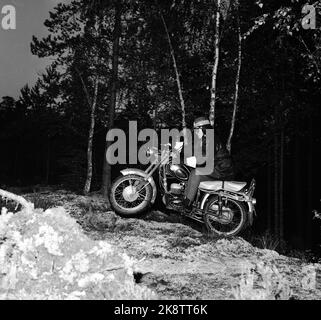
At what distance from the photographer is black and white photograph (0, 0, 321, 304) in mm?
4637

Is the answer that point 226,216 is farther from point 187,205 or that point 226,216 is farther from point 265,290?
point 265,290

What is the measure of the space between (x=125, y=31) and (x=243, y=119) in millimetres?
7091

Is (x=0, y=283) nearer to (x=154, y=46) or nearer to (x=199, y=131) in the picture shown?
(x=199, y=131)

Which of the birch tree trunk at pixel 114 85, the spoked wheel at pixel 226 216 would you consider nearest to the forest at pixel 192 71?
the birch tree trunk at pixel 114 85

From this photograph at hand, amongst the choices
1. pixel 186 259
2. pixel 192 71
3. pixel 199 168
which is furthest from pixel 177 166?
pixel 192 71

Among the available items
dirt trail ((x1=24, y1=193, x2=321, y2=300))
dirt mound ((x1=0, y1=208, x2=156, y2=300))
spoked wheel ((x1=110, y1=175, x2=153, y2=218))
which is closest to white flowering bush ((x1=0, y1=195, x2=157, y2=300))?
dirt mound ((x1=0, y1=208, x2=156, y2=300))

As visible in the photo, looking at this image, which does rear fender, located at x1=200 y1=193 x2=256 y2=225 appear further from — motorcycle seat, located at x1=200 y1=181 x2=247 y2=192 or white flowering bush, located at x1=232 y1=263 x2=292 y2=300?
white flowering bush, located at x1=232 y1=263 x2=292 y2=300

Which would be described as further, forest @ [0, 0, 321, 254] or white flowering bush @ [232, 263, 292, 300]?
forest @ [0, 0, 321, 254]

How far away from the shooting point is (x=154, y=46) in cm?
1706

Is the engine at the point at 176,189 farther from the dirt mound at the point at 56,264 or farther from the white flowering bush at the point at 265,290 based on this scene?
the white flowering bush at the point at 265,290

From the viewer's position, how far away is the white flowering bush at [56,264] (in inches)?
169

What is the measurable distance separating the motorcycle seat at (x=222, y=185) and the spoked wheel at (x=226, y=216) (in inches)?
8.4

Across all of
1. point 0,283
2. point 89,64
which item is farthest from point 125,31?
point 0,283

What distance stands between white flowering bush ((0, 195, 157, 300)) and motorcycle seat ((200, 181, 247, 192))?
3317 millimetres
